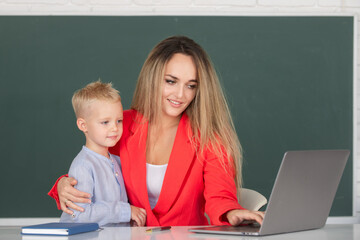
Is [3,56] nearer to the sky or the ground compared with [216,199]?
nearer to the sky

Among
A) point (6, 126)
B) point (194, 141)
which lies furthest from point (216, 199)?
point (6, 126)

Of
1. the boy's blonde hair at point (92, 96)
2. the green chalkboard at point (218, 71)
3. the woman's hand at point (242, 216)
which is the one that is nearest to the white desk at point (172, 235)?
the woman's hand at point (242, 216)

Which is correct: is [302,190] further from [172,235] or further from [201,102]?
[201,102]

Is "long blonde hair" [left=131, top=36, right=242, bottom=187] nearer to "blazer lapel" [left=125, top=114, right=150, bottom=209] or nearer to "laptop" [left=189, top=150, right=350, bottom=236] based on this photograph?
"blazer lapel" [left=125, top=114, right=150, bottom=209]

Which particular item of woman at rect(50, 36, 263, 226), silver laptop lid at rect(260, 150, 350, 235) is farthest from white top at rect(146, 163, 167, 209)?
silver laptop lid at rect(260, 150, 350, 235)

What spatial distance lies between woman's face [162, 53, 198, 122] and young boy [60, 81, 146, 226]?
284 mm

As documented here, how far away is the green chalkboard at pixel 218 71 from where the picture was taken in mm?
3914

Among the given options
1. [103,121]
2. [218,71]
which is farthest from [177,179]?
[218,71]

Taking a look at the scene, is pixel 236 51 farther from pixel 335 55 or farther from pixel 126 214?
pixel 126 214

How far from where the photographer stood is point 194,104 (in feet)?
Result: 8.11

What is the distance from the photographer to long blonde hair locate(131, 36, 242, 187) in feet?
7.77

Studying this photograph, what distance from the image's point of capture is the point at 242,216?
1771mm

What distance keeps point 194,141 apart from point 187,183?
199 mm

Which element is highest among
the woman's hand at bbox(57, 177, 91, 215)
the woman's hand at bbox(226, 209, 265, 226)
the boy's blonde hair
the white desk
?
the boy's blonde hair
